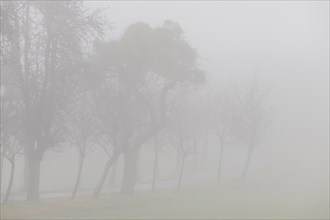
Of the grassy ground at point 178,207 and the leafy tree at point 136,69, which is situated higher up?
the leafy tree at point 136,69

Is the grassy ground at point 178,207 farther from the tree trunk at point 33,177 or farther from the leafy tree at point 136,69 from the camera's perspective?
the leafy tree at point 136,69

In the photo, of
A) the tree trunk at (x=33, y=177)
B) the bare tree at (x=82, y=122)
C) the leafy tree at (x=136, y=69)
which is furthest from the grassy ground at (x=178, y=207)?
the bare tree at (x=82, y=122)

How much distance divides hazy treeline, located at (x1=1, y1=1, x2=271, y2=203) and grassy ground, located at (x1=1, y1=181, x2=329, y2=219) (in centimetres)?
139

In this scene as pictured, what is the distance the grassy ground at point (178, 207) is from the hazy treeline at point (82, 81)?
1394 mm

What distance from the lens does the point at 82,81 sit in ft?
88.1

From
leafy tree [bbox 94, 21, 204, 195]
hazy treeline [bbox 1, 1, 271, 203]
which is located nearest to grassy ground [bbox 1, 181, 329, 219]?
hazy treeline [bbox 1, 1, 271, 203]

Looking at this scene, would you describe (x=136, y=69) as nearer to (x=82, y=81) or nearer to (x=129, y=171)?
(x=82, y=81)

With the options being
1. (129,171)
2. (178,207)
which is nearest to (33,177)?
(178,207)

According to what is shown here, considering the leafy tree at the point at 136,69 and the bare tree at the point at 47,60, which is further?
the leafy tree at the point at 136,69

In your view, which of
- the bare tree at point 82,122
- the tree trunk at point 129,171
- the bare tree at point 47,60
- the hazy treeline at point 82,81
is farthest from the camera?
the tree trunk at point 129,171

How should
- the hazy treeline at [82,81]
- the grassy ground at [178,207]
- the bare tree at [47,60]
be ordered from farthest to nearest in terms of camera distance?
the bare tree at [47,60] → the hazy treeline at [82,81] → the grassy ground at [178,207]

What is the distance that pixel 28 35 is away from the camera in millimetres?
22578

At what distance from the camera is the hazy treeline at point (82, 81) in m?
22.4

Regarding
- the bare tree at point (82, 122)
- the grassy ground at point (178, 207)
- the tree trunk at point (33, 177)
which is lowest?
the grassy ground at point (178, 207)
